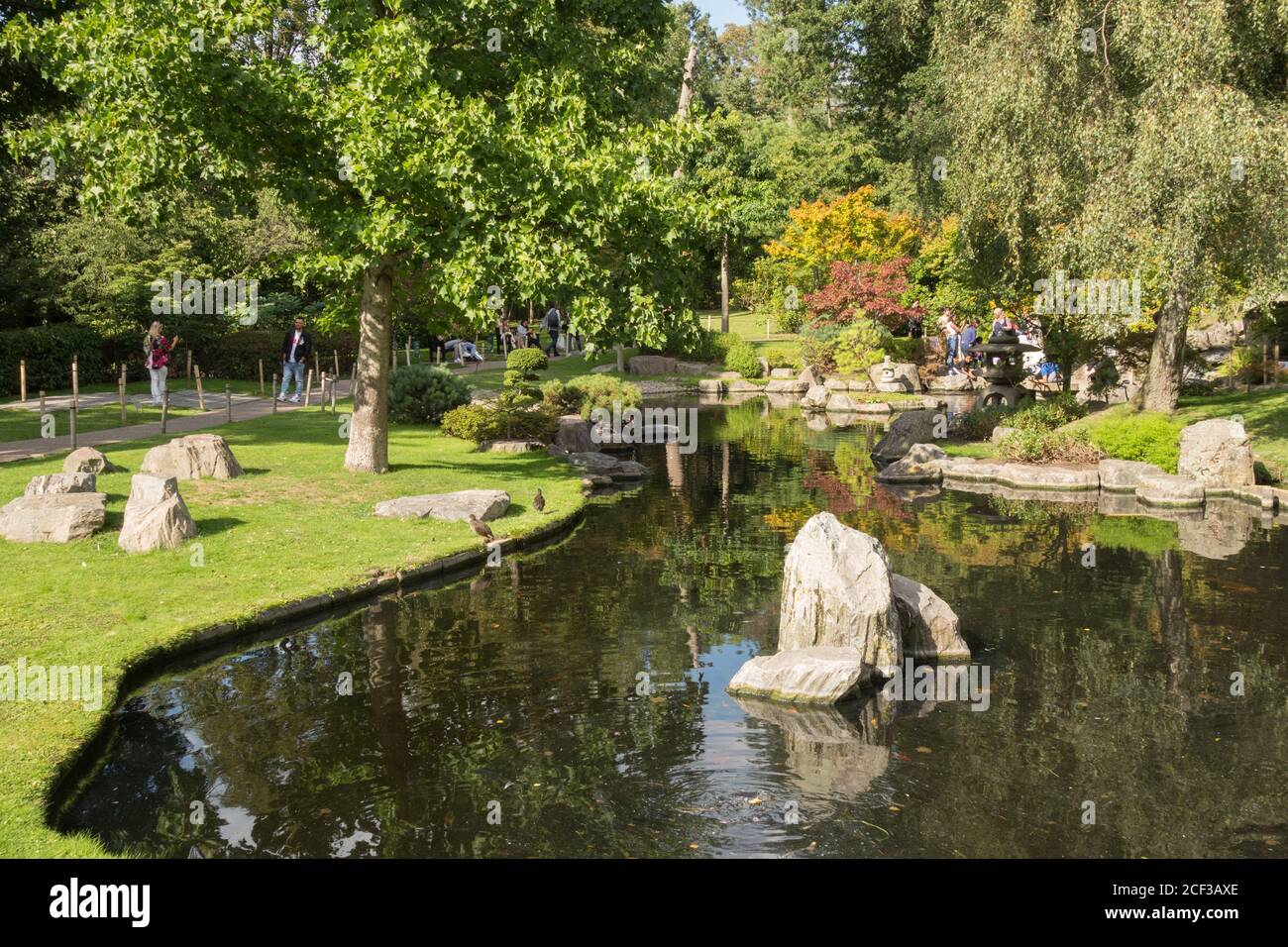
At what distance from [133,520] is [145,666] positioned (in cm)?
448

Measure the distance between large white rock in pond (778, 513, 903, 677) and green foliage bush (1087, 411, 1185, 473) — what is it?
15823mm

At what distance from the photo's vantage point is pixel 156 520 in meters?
16.6

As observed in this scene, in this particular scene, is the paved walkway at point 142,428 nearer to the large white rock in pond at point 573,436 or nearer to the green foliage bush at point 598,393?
the green foliage bush at point 598,393

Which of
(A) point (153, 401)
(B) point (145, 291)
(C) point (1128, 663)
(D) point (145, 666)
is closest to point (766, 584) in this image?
(C) point (1128, 663)

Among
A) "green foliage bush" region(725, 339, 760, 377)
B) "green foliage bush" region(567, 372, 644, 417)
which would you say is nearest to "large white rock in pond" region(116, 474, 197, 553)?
"green foliage bush" region(567, 372, 644, 417)

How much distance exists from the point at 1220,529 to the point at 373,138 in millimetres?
17075

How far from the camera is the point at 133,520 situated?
16.7 m

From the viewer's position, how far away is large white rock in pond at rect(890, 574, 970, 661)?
13828 mm

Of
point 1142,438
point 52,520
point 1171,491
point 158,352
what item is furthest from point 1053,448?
point 158,352

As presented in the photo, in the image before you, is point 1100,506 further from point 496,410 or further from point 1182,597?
point 496,410

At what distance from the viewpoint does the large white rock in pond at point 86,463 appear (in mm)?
19594

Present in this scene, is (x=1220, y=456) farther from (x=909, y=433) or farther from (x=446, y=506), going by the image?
(x=446, y=506)

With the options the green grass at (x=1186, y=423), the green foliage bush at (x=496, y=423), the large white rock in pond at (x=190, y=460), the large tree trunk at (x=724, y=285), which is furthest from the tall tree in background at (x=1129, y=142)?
the large tree trunk at (x=724, y=285)

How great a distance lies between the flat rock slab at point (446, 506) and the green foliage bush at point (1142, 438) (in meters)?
15.5
